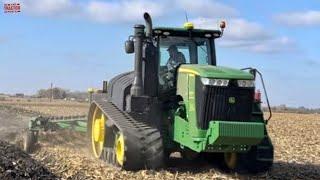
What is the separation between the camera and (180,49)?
12.1 metres

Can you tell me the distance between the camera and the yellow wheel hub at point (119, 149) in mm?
11234

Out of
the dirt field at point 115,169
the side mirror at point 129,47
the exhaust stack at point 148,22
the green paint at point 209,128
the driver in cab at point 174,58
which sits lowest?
the dirt field at point 115,169

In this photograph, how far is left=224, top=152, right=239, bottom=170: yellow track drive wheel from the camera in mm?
11828

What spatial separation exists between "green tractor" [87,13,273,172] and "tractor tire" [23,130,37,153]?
2.38 meters

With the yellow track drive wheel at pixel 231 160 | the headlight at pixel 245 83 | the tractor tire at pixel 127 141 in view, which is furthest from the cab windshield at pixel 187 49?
the yellow track drive wheel at pixel 231 160

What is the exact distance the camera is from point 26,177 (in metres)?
9.48

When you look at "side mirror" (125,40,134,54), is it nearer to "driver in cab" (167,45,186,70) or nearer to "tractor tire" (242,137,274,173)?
"driver in cab" (167,45,186,70)

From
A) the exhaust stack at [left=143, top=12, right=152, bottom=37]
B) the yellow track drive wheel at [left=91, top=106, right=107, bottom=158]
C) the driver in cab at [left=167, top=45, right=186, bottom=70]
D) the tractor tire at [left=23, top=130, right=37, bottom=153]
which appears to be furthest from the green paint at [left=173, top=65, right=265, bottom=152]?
the tractor tire at [left=23, top=130, right=37, bottom=153]

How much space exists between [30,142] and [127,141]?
Answer: 15.8 feet

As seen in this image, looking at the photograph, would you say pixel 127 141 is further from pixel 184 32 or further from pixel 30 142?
pixel 30 142

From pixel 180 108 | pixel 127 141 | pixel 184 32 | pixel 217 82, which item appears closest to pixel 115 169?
pixel 127 141

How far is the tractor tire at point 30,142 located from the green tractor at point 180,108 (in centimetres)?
238

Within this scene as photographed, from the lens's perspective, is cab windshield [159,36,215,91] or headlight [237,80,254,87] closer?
headlight [237,80,254,87]

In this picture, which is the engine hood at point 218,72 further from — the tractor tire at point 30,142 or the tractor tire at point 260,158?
the tractor tire at point 30,142
